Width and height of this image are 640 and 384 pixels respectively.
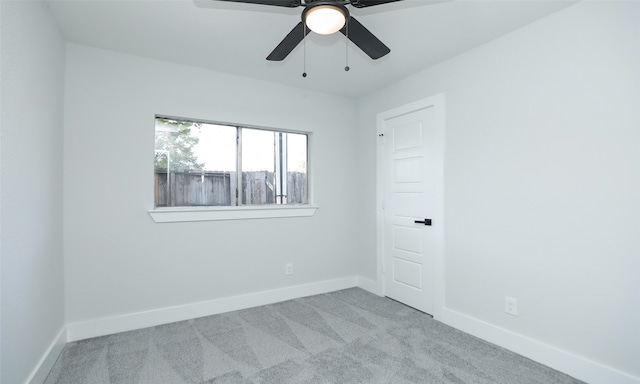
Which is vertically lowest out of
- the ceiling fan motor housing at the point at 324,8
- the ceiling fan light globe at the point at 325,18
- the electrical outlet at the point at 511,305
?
the electrical outlet at the point at 511,305

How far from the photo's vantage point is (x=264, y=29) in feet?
7.77

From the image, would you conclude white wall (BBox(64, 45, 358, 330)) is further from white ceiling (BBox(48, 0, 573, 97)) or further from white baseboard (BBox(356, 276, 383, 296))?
white baseboard (BBox(356, 276, 383, 296))

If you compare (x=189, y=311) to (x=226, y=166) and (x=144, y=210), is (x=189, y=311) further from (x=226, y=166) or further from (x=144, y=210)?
(x=226, y=166)

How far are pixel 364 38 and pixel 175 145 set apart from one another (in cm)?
220

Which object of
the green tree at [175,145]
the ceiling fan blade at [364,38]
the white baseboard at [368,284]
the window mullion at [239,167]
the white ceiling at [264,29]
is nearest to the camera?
the ceiling fan blade at [364,38]

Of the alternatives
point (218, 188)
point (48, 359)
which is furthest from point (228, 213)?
point (48, 359)

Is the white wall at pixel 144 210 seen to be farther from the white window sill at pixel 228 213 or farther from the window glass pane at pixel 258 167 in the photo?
the window glass pane at pixel 258 167

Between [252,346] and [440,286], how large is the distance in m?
1.83

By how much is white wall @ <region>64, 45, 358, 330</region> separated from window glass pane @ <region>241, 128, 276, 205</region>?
19 cm

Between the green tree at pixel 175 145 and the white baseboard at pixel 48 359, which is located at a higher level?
the green tree at pixel 175 145

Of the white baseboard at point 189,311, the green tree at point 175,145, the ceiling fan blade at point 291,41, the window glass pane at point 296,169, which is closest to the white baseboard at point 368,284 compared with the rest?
the white baseboard at point 189,311

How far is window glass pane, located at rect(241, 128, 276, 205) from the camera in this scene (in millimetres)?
3455

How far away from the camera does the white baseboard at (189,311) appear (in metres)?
2.59

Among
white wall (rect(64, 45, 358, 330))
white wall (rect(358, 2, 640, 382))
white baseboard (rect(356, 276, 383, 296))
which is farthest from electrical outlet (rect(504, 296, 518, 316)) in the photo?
white wall (rect(64, 45, 358, 330))
